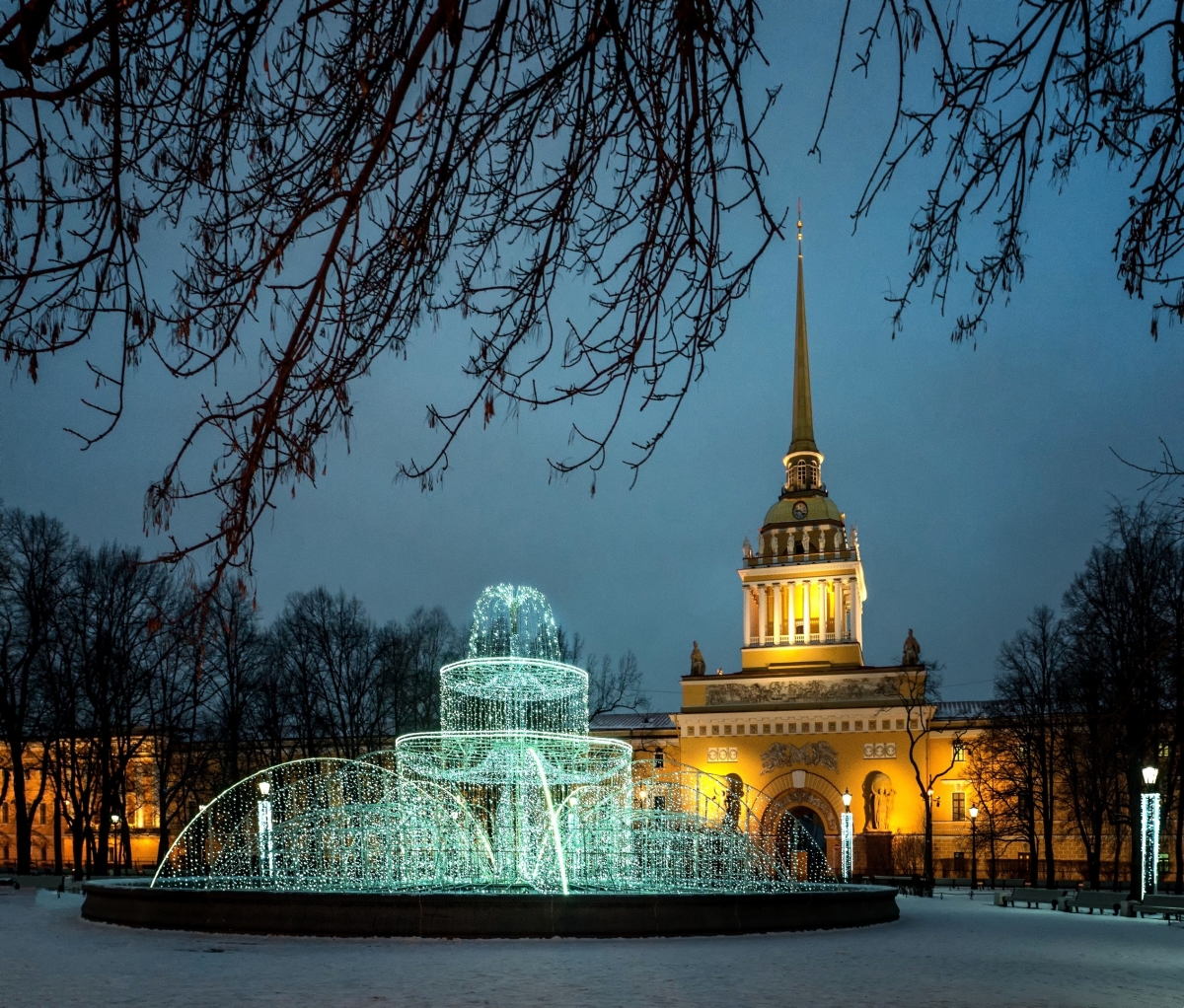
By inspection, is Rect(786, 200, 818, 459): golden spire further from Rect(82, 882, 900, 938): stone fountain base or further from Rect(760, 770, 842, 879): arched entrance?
Rect(82, 882, 900, 938): stone fountain base

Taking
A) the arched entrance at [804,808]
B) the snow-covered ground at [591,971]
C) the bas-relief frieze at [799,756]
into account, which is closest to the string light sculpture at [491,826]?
the snow-covered ground at [591,971]

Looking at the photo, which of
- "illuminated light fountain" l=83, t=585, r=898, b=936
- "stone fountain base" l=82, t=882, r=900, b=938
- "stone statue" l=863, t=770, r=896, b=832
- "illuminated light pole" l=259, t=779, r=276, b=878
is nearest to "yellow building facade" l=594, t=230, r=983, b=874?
"stone statue" l=863, t=770, r=896, b=832

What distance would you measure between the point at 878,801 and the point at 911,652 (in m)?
7.17

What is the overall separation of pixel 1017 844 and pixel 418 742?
31.4 meters

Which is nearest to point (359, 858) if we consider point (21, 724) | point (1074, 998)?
point (21, 724)

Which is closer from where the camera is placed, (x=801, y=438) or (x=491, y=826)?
(x=491, y=826)

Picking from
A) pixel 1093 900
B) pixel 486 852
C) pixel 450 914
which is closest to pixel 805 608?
pixel 1093 900

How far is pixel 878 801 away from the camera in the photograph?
51.0 meters

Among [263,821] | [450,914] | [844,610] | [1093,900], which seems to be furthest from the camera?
[844,610]

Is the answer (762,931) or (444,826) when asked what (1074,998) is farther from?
(444,826)

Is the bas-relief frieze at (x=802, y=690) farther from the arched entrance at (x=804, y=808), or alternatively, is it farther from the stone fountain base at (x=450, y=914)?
the stone fountain base at (x=450, y=914)

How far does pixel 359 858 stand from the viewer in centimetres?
2772

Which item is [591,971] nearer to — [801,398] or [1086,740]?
[1086,740]

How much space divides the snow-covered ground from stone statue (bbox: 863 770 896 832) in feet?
108
